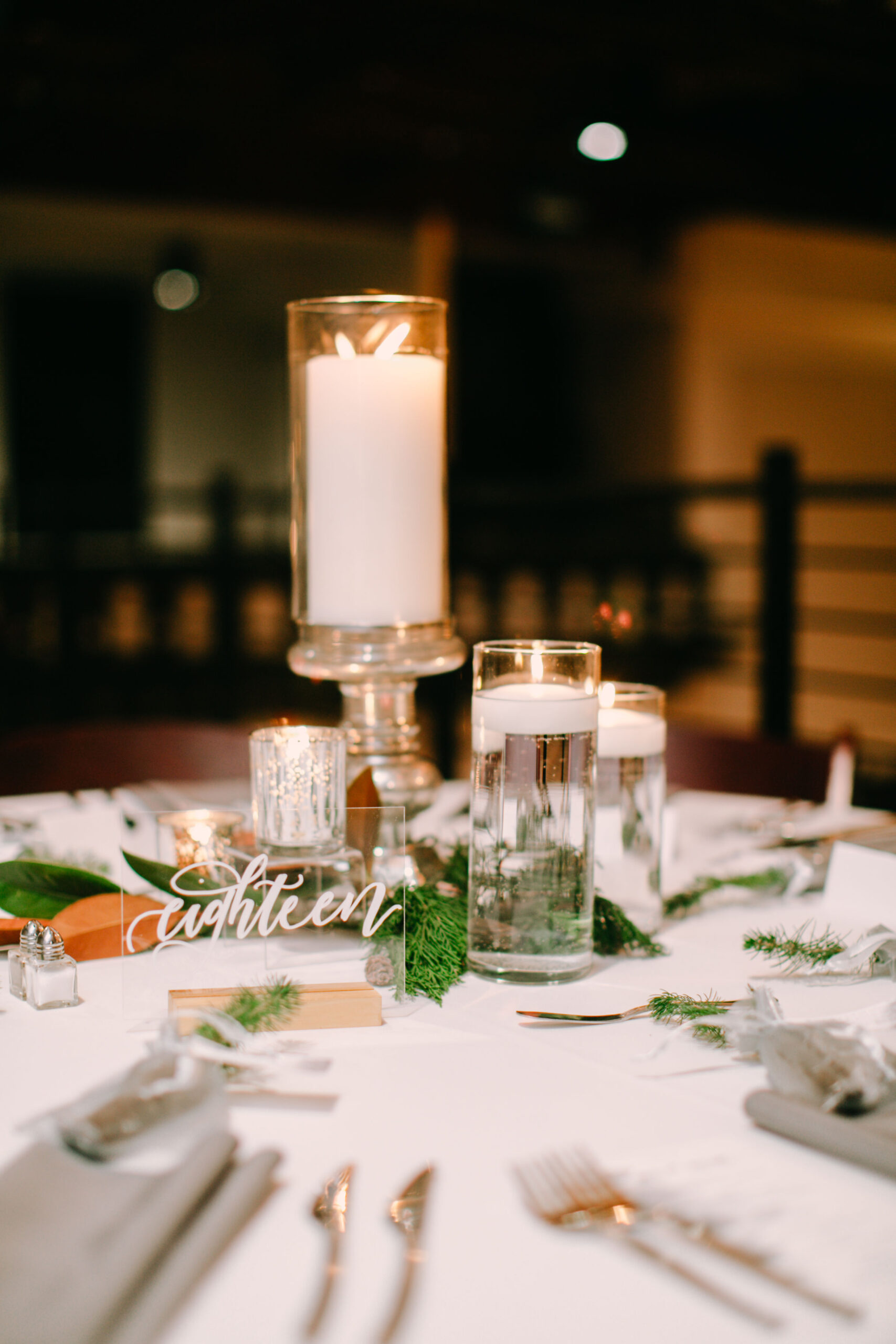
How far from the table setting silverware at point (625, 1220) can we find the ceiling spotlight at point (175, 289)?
6894 mm

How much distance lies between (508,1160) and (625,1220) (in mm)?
69

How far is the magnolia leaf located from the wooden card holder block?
65 mm

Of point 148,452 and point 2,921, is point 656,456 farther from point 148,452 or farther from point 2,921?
point 2,921

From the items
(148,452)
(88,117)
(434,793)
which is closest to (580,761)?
(434,793)

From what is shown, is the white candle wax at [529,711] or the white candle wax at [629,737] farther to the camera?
the white candle wax at [629,737]

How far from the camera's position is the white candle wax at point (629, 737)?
0.85m

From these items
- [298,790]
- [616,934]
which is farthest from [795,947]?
[298,790]

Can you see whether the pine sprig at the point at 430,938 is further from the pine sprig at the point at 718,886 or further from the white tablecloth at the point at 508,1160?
the pine sprig at the point at 718,886

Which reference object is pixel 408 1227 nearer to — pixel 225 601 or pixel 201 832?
pixel 201 832

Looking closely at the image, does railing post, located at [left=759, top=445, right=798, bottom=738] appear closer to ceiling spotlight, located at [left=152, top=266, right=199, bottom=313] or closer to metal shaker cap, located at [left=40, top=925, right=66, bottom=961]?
metal shaker cap, located at [left=40, top=925, right=66, bottom=961]

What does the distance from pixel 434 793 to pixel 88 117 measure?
5.19m

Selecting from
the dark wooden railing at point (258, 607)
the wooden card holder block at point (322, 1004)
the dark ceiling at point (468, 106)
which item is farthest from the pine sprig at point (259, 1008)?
the dark ceiling at point (468, 106)

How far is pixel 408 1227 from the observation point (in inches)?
18.3

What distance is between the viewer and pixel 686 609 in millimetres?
6316
